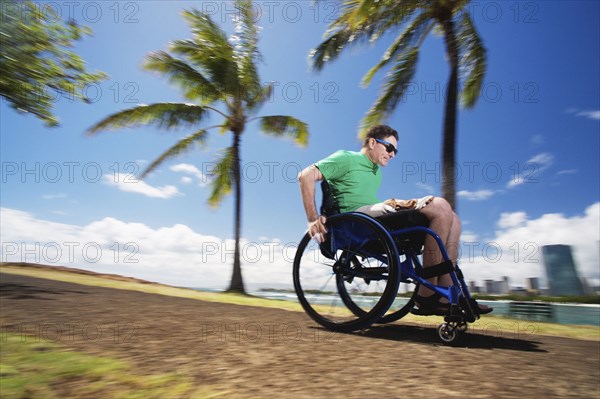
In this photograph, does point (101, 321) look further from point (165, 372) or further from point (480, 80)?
point (480, 80)

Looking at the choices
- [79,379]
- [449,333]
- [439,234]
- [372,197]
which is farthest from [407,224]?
[79,379]

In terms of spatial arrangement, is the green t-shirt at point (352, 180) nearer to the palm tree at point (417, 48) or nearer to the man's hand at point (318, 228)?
the man's hand at point (318, 228)

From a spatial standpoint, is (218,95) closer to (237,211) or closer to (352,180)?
(237,211)

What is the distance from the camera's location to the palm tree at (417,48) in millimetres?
7590

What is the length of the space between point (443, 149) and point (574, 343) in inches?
226

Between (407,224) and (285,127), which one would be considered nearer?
(407,224)

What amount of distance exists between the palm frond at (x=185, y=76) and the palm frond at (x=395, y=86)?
20.5ft

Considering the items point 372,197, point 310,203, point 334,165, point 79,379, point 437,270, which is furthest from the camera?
point 372,197

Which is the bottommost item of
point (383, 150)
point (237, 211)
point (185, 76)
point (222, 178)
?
point (383, 150)

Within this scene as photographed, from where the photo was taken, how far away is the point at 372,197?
7.95ft

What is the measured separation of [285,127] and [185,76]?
3773mm

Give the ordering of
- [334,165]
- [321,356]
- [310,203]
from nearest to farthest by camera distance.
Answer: [321,356] < [310,203] < [334,165]

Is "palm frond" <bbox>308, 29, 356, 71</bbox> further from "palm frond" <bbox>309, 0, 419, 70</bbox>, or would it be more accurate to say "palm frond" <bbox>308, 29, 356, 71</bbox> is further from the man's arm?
the man's arm

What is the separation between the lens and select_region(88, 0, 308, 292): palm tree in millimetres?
11637
